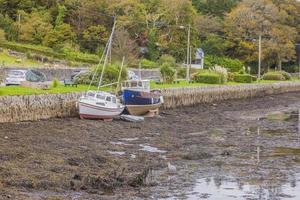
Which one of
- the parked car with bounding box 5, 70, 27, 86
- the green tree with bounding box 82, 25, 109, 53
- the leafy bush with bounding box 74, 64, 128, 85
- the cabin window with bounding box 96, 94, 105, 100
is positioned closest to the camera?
the cabin window with bounding box 96, 94, 105, 100

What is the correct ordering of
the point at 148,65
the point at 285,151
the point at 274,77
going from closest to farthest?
the point at 285,151, the point at 148,65, the point at 274,77

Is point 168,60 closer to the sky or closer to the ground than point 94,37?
closer to the ground

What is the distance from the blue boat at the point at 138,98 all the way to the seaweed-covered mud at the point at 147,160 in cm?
132

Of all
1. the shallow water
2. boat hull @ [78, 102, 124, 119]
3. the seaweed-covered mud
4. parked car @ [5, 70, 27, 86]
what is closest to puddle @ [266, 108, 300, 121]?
the seaweed-covered mud

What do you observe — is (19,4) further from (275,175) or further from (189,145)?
(275,175)

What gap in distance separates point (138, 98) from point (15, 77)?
10.2 metres

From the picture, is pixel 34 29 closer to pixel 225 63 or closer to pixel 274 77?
pixel 225 63

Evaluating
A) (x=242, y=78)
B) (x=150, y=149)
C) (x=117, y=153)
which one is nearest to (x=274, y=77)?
(x=242, y=78)

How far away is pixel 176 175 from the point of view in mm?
20922

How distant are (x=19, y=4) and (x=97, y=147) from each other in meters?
59.7

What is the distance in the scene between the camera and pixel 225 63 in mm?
88000

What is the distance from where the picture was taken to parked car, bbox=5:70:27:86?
4238 centimetres

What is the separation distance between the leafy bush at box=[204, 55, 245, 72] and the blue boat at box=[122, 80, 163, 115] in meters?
45.1

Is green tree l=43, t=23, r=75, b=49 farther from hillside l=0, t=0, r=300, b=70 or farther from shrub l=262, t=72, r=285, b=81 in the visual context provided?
shrub l=262, t=72, r=285, b=81
